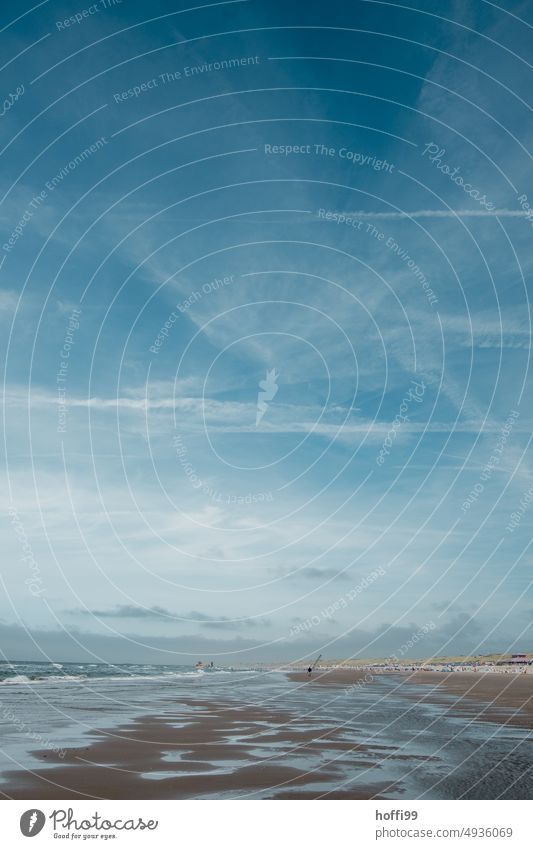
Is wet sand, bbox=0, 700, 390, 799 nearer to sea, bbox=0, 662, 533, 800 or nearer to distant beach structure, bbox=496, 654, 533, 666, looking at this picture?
sea, bbox=0, 662, 533, 800

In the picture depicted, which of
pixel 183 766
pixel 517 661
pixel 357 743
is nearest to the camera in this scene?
pixel 183 766

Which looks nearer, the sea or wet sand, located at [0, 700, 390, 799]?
wet sand, located at [0, 700, 390, 799]

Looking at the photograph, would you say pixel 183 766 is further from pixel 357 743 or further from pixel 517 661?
pixel 517 661

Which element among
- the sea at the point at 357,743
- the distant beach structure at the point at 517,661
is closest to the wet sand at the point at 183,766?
the sea at the point at 357,743

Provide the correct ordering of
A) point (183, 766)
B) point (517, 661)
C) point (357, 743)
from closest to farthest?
point (183, 766), point (357, 743), point (517, 661)

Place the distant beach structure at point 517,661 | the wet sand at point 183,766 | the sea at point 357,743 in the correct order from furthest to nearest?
the distant beach structure at point 517,661 → the sea at point 357,743 → the wet sand at point 183,766

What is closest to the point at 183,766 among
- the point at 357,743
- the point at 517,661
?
the point at 357,743

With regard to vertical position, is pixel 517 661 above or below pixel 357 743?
above

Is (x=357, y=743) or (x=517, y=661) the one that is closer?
(x=357, y=743)

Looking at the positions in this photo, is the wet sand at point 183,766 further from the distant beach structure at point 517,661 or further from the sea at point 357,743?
the distant beach structure at point 517,661

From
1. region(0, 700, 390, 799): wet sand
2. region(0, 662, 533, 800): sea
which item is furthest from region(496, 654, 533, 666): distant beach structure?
region(0, 700, 390, 799): wet sand
